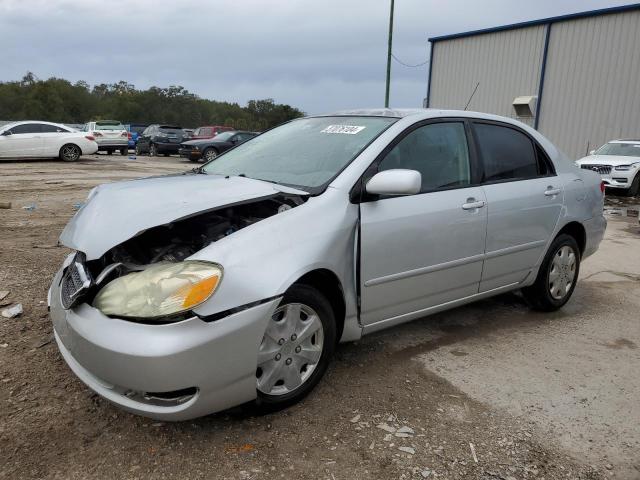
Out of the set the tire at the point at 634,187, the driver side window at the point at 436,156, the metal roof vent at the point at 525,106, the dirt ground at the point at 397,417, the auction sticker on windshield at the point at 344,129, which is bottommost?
the dirt ground at the point at 397,417

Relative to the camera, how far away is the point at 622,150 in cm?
1409

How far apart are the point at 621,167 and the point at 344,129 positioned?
476 inches

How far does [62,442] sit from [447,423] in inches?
72.2

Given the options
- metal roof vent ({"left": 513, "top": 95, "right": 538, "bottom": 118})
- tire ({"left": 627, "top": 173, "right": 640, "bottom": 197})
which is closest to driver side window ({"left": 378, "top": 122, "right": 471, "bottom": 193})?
tire ({"left": 627, "top": 173, "right": 640, "bottom": 197})

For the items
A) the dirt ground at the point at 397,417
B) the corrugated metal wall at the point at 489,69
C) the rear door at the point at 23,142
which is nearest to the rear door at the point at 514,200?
the dirt ground at the point at 397,417

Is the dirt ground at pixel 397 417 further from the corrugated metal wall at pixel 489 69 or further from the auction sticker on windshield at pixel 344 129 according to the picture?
the corrugated metal wall at pixel 489 69

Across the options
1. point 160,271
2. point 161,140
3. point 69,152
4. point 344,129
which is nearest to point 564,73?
point 161,140

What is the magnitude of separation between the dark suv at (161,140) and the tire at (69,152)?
23.1 feet

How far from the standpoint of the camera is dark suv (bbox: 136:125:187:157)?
24.6 metres

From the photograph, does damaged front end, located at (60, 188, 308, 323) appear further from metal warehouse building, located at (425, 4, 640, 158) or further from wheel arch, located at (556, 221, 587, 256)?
metal warehouse building, located at (425, 4, 640, 158)

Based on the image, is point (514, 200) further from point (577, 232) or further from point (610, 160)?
point (610, 160)

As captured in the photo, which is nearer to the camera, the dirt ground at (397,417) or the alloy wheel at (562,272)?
the dirt ground at (397,417)

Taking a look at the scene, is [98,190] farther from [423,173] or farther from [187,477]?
[423,173]

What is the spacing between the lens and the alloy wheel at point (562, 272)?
14.0 ft
